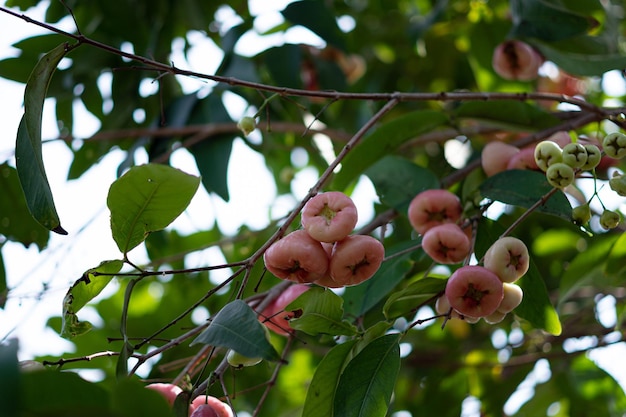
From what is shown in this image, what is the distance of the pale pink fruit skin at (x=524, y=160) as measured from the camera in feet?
4.24

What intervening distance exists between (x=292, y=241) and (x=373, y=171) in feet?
1.80

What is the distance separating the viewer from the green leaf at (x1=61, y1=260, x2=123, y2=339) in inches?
39.3

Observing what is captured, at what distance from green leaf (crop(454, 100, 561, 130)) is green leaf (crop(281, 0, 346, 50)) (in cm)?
42

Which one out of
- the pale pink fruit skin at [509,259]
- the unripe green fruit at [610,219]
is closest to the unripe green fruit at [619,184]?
the unripe green fruit at [610,219]

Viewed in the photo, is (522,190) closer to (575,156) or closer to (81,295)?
(575,156)

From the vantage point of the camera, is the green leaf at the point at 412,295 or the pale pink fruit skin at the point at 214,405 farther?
the green leaf at the point at 412,295

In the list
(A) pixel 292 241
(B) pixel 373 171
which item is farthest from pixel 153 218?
(B) pixel 373 171

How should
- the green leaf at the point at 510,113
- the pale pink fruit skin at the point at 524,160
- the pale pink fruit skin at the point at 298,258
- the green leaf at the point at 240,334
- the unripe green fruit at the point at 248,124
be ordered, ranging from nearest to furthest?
the green leaf at the point at 240,334 → the pale pink fruit skin at the point at 298,258 → the unripe green fruit at the point at 248,124 → the pale pink fruit skin at the point at 524,160 → the green leaf at the point at 510,113

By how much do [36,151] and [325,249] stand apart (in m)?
0.40

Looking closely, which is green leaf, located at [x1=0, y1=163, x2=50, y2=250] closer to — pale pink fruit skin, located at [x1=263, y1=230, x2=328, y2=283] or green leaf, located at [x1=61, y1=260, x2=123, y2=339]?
green leaf, located at [x1=61, y1=260, x2=123, y2=339]

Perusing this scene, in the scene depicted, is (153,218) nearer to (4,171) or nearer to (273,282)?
(273,282)

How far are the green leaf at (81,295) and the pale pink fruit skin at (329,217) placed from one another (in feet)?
0.89

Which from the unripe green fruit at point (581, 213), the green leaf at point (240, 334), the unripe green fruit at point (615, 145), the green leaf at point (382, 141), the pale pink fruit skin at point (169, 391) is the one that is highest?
the green leaf at point (240, 334)

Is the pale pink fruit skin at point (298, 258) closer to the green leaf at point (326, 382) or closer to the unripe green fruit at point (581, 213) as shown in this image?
the green leaf at point (326, 382)
